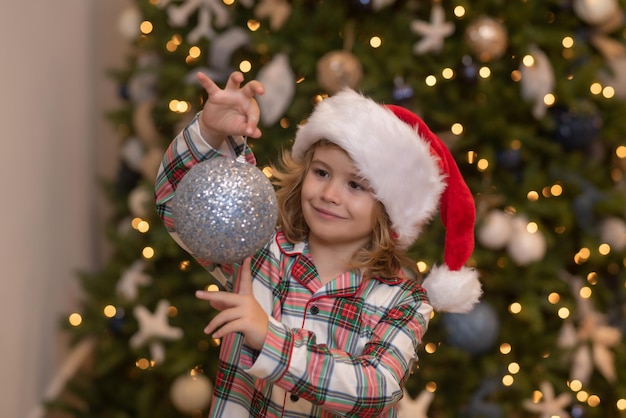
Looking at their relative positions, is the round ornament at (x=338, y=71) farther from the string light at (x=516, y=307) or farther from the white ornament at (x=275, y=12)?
the string light at (x=516, y=307)

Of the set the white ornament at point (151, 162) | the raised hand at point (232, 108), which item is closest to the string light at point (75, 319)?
the white ornament at point (151, 162)

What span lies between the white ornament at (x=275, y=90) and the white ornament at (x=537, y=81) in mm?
772

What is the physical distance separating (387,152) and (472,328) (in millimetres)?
1222

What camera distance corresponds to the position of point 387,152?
1352mm

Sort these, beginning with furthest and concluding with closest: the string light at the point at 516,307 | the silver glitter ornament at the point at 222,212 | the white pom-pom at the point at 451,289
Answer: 1. the string light at the point at 516,307
2. the white pom-pom at the point at 451,289
3. the silver glitter ornament at the point at 222,212

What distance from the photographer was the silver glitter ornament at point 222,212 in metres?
1.06

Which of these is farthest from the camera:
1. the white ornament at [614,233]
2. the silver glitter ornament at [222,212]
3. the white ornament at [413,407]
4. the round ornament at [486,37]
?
the white ornament at [614,233]

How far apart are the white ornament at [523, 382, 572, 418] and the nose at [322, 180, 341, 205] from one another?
1486mm

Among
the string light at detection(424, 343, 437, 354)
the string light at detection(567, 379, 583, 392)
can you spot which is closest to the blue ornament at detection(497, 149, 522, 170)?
the string light at detection(424, 343, 437, 354)

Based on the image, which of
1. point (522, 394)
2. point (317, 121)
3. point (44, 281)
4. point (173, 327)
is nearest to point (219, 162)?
point (317, 121)

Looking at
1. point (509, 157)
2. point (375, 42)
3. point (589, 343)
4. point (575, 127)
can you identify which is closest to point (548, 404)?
point (589, 343)

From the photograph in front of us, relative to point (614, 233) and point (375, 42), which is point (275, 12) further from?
point (614, 233)

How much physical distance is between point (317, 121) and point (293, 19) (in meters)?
1.15

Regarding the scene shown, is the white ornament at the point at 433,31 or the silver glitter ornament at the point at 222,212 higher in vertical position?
the silver glitter ornament at the point at 222,212
